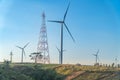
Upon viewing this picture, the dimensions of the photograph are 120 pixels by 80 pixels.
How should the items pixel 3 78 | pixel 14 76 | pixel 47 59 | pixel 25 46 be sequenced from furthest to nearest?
pixel 47 59 → pixel 25 46 → pixel 14 76 → pixel 3 78

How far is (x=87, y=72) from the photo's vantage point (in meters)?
48.0

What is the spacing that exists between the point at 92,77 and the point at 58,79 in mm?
13229

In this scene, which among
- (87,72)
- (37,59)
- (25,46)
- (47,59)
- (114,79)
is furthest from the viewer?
(37,59)

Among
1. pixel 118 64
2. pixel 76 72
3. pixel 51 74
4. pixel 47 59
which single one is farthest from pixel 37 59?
pixel 51 74

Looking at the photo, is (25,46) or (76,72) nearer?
(76,72)

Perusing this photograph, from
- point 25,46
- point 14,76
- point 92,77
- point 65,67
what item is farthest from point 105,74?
point 14,76

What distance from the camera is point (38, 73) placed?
106 feet

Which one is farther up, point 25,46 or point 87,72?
point 25,46

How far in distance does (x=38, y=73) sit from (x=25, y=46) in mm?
22038

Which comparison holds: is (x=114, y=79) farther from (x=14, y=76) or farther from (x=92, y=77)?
(x=14, y=76)

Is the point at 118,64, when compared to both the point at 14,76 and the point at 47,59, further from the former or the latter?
the point at 14,76

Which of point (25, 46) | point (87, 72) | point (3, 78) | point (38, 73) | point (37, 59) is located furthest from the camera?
point (37, 59)

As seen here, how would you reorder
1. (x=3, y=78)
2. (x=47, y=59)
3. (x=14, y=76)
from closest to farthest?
(x=3, y=78) < (x=14, y=76) < (x=47, y=59)

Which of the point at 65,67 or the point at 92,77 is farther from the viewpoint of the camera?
the point at 65,67
